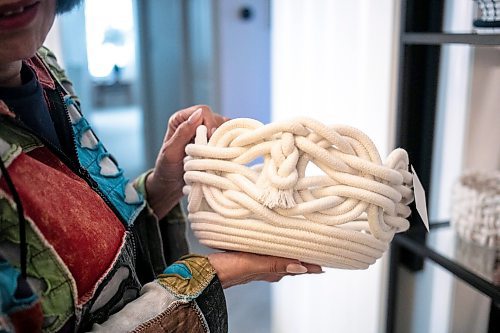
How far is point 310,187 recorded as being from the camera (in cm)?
58

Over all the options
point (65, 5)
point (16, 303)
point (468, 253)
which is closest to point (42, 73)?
point (65, 5)

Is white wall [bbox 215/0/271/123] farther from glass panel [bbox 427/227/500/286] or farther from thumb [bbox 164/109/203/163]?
thumb [bbox 164/109/203/163]

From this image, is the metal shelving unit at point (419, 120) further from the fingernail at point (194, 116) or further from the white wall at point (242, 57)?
the white wall at point (242, 57)

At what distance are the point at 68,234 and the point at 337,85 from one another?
3.03 feet

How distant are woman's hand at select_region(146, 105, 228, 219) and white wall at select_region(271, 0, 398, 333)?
21.8 inches

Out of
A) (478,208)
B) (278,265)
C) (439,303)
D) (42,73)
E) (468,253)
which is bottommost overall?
(439,303)

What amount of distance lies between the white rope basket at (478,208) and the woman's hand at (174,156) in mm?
636

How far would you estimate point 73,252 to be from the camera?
0.52m

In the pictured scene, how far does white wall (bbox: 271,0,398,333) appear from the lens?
1.20 metres

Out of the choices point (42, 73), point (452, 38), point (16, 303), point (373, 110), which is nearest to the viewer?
point (16, 303)

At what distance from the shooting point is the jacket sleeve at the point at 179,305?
558 mm

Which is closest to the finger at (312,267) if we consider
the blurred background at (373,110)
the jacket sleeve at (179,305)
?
the jacket sleeve at (179,305)

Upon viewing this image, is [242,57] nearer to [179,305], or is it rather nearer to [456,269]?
[456,269]

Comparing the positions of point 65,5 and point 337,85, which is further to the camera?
point 337,85
